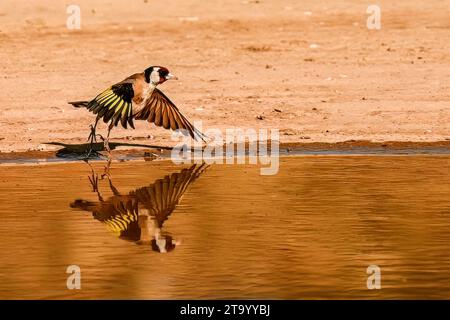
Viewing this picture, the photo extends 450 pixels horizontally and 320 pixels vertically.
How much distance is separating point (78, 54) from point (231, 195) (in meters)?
8.67

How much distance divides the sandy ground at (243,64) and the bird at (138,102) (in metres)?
1.16

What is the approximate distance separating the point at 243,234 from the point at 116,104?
12.3ft

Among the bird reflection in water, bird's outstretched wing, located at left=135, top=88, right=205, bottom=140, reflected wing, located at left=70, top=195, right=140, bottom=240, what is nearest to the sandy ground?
bird's outstretched wing, located at left=135, top=88, right=205, bottom=140

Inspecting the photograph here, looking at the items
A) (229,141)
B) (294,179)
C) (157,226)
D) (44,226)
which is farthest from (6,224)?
(229,141)

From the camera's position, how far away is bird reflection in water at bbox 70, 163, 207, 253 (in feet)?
31.0

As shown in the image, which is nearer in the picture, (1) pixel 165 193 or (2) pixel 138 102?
(1) pixel 165 193

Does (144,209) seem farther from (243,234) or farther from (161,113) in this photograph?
(161,113)

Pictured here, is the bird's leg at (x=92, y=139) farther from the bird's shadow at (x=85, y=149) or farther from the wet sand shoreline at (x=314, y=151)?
the wet sand shoreline at (x=314, y=151)

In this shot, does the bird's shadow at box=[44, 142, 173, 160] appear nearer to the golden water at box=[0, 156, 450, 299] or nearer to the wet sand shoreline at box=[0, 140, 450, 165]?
the wet sand shoreline at box=[0, 140, 450, 165]

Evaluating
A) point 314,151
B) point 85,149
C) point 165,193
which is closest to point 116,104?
point 85,149

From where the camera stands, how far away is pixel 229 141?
47.0 feet

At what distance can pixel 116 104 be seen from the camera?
12.9 m

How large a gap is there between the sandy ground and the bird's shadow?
27 centimetres
